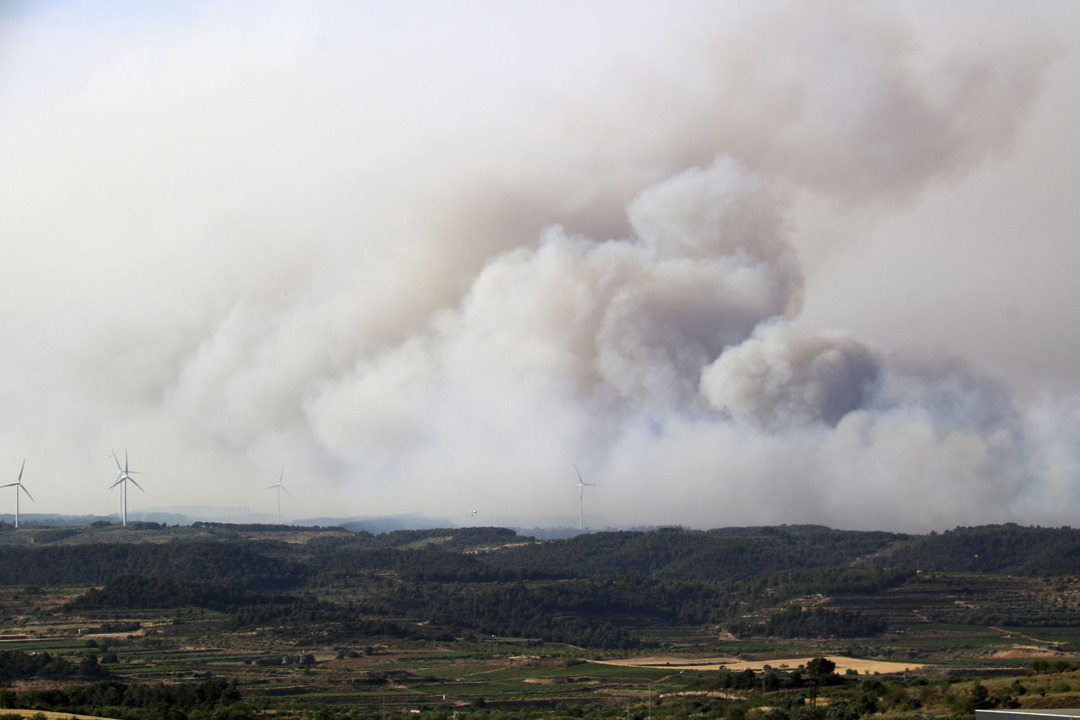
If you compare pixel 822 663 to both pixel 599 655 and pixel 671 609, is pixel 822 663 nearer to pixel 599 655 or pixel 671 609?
pixel 599 655

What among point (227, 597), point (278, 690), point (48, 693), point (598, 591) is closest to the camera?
point (48, 693)

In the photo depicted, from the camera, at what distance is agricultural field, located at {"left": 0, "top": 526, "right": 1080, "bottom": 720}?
229 feet

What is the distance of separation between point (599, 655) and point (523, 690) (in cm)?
2769

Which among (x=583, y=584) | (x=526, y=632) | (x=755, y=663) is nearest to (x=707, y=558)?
(x=583, y=584)

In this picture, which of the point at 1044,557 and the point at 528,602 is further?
the point at 1044,557

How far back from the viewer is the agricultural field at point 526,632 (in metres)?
69.7

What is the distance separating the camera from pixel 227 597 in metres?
130

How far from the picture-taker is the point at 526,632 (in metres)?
137

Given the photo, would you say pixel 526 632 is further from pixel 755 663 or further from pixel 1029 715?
pixel 1029 715

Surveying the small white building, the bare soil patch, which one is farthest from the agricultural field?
the small white building

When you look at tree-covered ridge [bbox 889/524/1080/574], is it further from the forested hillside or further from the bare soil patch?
the bare soil patch

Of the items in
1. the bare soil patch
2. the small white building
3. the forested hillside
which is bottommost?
the bare soil patch

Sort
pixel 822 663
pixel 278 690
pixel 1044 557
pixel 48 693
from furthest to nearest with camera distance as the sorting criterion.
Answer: pixel 1044 557, pixel 278 690, pixel 822 663, pixel 48 693

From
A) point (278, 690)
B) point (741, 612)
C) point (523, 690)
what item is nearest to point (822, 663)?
point (523, 690)
